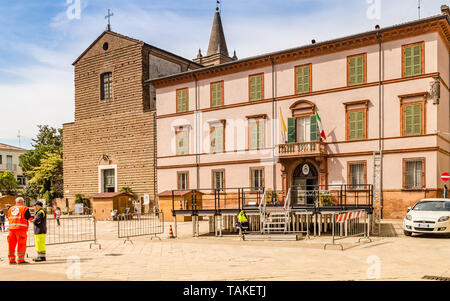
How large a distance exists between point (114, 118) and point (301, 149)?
59.0ft

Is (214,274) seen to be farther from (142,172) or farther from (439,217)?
(142,172)

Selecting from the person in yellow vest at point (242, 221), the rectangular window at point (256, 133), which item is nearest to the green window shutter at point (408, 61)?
the rectangular window at point (256, 133)

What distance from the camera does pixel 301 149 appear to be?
2809 centimetres

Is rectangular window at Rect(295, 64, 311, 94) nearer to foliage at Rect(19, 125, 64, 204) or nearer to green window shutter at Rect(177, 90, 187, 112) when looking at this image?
green window shutter at Rect(177, 90, 187, 112)

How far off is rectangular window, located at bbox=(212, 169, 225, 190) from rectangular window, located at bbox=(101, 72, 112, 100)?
1324cm

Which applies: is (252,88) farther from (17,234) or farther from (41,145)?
(41,145)

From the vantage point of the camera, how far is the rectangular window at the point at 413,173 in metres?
24.6

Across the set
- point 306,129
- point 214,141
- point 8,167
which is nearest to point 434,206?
point 306,129

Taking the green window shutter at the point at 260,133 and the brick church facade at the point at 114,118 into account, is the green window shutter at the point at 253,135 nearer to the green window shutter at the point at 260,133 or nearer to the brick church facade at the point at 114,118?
the green window shutter at the point at 260,133

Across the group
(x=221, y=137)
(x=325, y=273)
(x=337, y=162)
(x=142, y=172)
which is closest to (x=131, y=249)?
(x=325, y=273)

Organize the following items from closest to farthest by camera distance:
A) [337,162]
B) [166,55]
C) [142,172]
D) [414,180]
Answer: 1. [414,180]
2. [337,162]
3. [142,172]
4. [166,55]

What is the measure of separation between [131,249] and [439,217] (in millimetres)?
10825

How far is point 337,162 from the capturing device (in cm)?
2744
